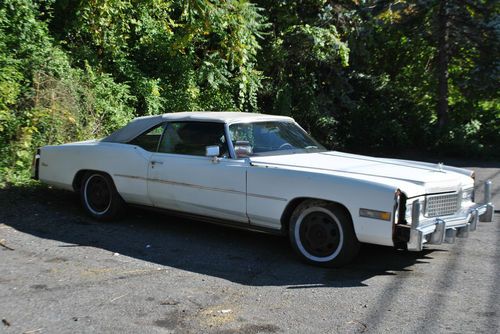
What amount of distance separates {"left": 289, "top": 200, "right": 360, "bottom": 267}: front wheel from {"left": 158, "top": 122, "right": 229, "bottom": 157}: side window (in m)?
1.12

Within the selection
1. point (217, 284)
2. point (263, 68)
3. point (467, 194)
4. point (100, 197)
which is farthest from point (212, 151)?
point (263, 68)

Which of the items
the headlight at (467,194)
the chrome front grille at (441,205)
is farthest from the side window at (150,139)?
the headlight at (467,194)

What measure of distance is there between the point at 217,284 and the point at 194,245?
1282 millimetres

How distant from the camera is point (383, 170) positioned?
574cm

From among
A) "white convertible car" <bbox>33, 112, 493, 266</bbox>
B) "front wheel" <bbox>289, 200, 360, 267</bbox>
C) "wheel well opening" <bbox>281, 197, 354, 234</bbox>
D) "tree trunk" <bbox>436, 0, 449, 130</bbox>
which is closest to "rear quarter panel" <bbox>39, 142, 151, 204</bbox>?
"white convertible car" <bbox>33, 112, 493, 266</bbox>

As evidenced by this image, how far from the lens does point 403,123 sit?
16172mm

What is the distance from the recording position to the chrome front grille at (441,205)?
5424 millimetres

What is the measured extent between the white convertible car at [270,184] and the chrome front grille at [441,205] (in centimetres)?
1

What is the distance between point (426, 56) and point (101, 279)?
46.5 feet

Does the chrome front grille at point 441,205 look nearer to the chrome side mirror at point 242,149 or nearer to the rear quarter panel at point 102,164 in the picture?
the chrome side mirror at point 242,149

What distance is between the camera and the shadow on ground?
5.38 m

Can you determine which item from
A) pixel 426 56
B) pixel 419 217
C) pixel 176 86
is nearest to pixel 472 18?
pixel 426 56

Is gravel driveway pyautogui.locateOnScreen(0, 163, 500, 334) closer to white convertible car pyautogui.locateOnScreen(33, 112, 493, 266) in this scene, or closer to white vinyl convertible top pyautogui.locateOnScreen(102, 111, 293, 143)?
white convertible car pyautogui.locateOnScreen(33, 112, 493, 266)

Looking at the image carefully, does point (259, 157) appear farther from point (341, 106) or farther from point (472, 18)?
point (472, 18)
